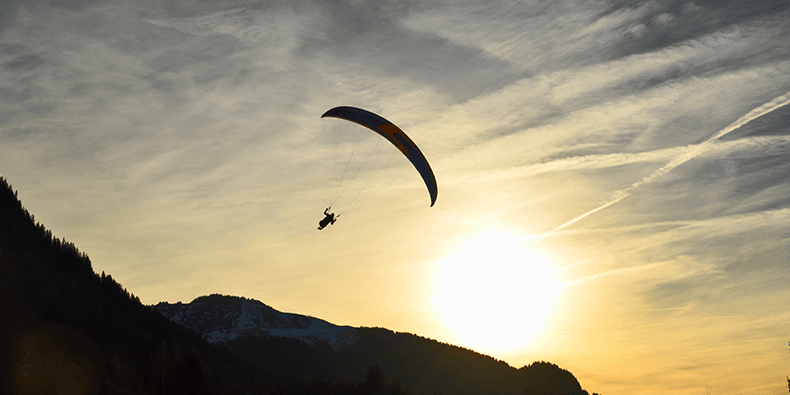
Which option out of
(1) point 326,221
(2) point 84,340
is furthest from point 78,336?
(1) point 326,221

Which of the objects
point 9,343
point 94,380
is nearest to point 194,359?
point 94,380

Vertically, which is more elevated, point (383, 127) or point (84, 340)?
point (383, 127)

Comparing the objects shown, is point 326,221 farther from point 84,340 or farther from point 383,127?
point 84,340

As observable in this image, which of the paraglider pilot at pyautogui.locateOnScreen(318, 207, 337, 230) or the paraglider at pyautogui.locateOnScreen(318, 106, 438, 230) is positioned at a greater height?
the paraglider at pyautogui.locateOnScreen(318, 106, 438, 230)

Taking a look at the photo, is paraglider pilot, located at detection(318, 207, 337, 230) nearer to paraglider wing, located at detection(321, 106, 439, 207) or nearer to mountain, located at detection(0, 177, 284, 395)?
paraglider wing, located at detection(321, 106, 439, 207)

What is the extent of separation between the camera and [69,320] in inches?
4660

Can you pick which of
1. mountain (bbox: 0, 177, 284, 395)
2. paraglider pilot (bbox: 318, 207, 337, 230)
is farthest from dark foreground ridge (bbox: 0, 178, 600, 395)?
paraglider pilot (bbox: 318, 207, 337, 230)

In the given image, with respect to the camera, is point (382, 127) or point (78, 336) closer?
point (382, 127)

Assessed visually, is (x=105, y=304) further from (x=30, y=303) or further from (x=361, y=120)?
(x=361, y=120)

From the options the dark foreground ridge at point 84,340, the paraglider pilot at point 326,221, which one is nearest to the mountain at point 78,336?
the dark foreground ridge at point 84,340

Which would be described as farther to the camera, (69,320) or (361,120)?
(69,320)

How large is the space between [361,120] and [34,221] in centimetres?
13435

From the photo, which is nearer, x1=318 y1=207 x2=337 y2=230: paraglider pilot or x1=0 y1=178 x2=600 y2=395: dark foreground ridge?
x1=318 y1=207 x2=337 y2=230: paraglider pilot

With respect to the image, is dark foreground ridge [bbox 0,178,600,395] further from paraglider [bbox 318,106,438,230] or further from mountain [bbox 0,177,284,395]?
paraglider [bbox 318,106,438,230]
